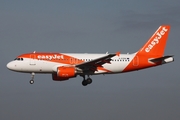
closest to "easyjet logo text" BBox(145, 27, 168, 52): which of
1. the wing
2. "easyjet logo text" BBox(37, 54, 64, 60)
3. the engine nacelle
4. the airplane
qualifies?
the airplane

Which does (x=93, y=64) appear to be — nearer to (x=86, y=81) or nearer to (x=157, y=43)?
(x=86, y=81)

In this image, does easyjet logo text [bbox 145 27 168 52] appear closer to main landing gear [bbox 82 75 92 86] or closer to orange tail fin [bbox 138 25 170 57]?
orange tail fin [bbox 138 25 170 57]

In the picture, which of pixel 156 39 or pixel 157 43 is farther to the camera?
pixel 156 39

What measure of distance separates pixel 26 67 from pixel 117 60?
12.9 meters

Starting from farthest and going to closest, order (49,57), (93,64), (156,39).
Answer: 1. (156,39)
2. (93,64)
3. (49,57)

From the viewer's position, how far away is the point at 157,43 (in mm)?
81375

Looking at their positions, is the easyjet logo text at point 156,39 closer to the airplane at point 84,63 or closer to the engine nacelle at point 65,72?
the airplane at point 84,63

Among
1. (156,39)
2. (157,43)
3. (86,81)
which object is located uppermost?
(156,39)

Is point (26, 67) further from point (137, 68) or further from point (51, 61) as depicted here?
point (137, 68)

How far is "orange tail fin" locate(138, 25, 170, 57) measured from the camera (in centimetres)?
7997

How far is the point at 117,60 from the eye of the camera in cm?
7681

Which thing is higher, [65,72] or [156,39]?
[156,39]

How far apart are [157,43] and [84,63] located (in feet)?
46.0

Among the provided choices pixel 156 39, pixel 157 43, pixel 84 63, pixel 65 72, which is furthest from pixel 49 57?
pixel 156 39
